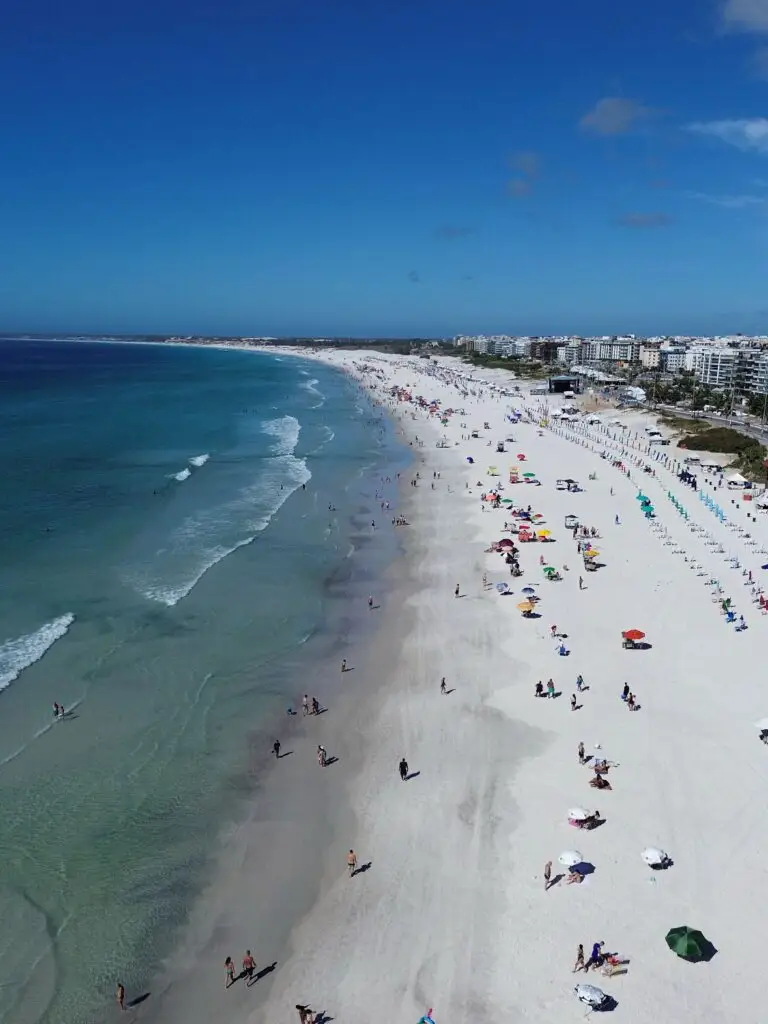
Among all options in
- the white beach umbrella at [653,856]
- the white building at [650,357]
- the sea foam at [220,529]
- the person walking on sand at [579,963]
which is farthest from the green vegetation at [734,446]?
the white building at [650,357]

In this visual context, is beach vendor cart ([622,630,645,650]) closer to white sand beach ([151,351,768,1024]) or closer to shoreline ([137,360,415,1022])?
white sand beach ([151,351,768,1024])

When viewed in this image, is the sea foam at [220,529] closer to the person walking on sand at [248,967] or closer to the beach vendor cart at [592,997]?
the person walking on sand at [248,967]

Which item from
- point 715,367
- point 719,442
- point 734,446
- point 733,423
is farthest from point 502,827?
point 715,367

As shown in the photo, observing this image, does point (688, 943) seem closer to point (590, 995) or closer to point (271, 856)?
point (590, 995)

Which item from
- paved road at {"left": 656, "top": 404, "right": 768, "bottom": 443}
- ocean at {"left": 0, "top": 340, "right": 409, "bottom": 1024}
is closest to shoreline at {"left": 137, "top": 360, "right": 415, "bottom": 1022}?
ocean at {"left": 0, "top": 340, "right": 409, "bottom": 1024}

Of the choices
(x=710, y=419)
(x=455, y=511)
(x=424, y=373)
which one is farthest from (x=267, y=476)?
(x=424, y=373)

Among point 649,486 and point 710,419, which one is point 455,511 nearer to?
point 649,486
